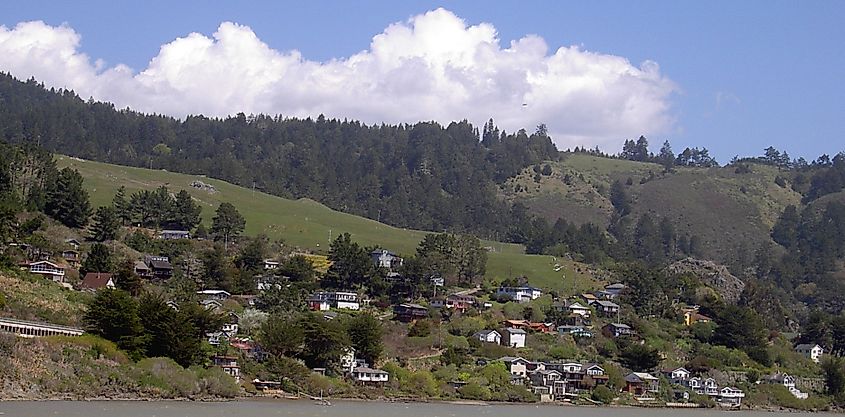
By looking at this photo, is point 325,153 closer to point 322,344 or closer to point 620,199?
point 620,199

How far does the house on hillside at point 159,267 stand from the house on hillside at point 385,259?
57.1ft

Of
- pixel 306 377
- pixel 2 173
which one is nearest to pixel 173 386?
pixel 306 377

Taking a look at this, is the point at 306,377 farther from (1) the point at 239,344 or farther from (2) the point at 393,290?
(2) the point at 393,290

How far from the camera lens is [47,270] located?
6334 centimetres

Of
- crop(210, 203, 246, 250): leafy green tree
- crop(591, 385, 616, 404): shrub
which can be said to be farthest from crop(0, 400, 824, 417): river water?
crop(210, 203, 246, 250): leafy green tree

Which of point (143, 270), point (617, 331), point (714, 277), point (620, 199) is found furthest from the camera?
point (620, 199)

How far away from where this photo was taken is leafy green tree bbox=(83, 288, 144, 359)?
1941 inches

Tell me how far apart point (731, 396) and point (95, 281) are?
125 ft

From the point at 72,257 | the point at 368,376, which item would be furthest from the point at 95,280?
the point at 368,376

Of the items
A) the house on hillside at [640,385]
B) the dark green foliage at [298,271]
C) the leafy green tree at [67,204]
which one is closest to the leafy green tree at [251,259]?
the dark green foliage at [298,271]

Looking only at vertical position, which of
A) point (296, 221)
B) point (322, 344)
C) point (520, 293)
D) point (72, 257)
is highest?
point (296, 221)

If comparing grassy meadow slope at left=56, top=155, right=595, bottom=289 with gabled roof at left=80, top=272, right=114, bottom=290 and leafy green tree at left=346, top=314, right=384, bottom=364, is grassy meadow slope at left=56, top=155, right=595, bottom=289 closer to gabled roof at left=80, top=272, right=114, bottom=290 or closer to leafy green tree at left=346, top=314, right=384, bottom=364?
gabled roof at left=80, top=272, right=114, bottom=290

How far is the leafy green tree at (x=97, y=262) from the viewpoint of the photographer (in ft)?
221

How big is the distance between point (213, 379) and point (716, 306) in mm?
47230
